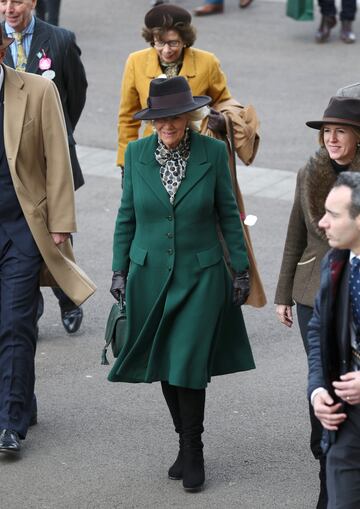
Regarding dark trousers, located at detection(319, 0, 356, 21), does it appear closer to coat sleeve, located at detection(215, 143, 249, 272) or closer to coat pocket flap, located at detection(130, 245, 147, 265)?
coat sleeve, located at detection(215, 143, 249, 272)

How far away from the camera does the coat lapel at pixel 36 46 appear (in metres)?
8.30

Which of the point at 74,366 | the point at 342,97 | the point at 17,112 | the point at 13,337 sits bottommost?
the point at 74,366

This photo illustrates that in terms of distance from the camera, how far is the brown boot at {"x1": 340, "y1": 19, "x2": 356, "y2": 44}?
17.3 m

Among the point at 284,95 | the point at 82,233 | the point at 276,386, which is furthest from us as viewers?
the point at 284,95

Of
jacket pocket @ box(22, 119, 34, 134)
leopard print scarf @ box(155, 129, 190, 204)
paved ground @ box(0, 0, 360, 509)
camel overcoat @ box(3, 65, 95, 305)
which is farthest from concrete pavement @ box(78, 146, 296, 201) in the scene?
leopard print scarf @ box(155, 129, 190, 204)

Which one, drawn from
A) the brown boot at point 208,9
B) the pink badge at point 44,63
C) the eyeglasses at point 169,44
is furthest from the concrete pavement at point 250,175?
the brown boot at point 208,9

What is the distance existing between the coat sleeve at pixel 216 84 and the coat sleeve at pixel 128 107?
1.61ft

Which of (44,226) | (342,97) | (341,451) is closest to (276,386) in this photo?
(44,226)

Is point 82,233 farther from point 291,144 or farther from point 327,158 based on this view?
point 327,158

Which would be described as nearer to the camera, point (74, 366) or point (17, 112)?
point (17, 112)

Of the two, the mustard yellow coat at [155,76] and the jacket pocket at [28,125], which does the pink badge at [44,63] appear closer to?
the mustard yellow coat at [155,76]

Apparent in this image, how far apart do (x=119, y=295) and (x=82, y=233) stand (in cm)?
439

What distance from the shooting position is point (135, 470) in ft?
22.4

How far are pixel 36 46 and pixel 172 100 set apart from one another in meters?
2.17
